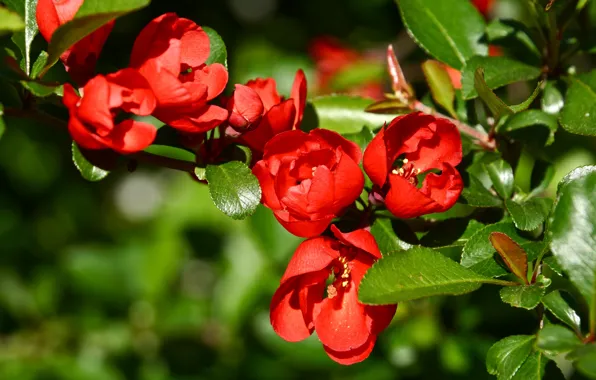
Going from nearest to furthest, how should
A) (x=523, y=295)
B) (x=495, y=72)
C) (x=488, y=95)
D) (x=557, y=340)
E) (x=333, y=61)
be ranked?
(x=557, y=340) → (x=523, y=295) → (x=488, y=95) → (x=495, y=72) → (x=333, y=61)

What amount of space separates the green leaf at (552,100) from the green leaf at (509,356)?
442 millimetres

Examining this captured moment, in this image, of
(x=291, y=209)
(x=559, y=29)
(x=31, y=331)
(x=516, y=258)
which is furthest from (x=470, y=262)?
(x=31, y=331)

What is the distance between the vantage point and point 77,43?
1128mm

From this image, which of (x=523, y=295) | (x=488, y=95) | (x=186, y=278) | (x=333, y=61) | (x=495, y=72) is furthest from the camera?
(x=186, y=278)

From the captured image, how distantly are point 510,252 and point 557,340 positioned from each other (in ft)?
0.50

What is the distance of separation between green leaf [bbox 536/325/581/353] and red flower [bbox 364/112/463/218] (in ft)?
0.75

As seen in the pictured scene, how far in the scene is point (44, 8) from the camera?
3.58 feet

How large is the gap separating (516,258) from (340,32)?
2.13 meters

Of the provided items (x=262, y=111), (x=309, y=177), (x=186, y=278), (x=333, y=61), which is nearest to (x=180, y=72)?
(x=262, y=111)

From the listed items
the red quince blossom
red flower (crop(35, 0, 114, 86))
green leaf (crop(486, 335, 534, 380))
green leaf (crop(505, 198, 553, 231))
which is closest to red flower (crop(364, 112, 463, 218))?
green leaf (crop(505, 198, 553, 231))

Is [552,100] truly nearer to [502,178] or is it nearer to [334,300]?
[502,178]

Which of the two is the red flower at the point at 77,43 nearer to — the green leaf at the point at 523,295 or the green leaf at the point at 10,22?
the green leaf at the point at 10,22

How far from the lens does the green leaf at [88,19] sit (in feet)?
2.98

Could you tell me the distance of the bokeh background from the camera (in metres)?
1.92
